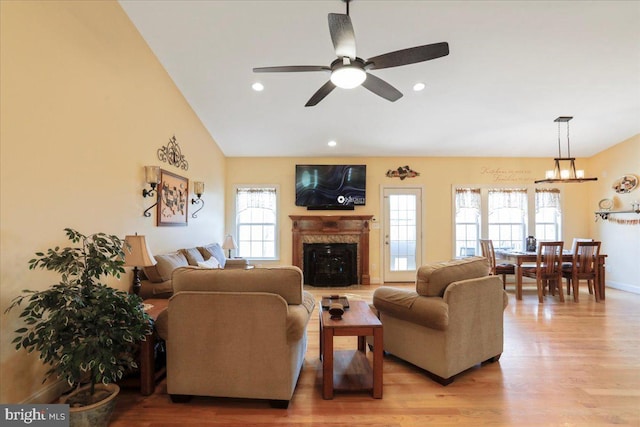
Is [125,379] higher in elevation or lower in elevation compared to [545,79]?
lower

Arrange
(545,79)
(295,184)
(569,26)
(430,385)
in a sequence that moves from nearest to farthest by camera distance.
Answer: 1. (430,385)
2. (569,26)
3. (545,79)
4. (295,184)

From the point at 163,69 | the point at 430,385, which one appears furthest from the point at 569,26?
the point at 163,69

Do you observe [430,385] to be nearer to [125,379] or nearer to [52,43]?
[125,379]

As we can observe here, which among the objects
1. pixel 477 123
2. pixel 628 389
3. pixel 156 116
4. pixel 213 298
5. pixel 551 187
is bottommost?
pixel 628 389

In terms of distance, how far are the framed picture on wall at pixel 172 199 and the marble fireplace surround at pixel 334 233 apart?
238 centimetres

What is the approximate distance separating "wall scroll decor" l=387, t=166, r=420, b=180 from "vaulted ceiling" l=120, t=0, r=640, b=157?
666mm

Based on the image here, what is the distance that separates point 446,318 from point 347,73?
215cm

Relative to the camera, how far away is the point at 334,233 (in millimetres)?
6398

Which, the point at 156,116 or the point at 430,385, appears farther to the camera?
the point at 156,116

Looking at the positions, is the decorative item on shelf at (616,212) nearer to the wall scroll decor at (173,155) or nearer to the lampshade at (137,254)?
the lampshade at (137,254)

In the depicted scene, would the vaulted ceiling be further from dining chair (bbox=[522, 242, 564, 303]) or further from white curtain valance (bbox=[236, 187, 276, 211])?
dining chair (bbox=[522, 242, 564, 303])

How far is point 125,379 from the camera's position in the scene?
7.89 ft

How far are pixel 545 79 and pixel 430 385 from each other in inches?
164

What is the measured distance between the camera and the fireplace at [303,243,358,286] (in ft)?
20.6
